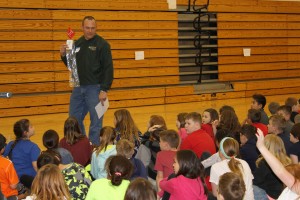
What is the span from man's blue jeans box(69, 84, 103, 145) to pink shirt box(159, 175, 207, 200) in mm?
3140

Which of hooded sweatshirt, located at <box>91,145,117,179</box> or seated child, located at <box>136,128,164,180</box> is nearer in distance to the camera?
hooded sweatshirt, located at <box>91,145,117,179</box>

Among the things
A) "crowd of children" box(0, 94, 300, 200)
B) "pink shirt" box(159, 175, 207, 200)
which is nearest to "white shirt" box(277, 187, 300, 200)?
"crowd of children" box(0, 94, 300, 200)

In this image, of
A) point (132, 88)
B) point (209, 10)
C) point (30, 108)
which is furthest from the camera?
point (209, 10)

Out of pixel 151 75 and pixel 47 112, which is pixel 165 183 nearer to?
pixel 47 112

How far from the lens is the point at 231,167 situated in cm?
436

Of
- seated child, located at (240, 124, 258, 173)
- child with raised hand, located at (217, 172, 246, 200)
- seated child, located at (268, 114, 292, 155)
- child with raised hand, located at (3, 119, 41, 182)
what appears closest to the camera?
child with raised hand, located at (217, 172, 246, 200)

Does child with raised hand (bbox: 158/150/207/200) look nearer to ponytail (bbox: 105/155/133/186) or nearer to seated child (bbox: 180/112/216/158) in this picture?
ponytail (bbox: 105/155/133/186)

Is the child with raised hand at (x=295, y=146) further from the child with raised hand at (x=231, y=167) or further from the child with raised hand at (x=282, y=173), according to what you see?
the child with raised hand at (x=282, y=173)

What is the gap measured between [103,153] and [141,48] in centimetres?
921

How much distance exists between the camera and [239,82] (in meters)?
15.3

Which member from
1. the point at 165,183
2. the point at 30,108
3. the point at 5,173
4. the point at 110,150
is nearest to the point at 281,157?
the point at 165,183

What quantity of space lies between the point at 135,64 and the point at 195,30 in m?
2.31

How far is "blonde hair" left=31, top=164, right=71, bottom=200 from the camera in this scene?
11.2 ft

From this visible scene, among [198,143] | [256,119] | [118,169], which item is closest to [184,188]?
[118,169]
